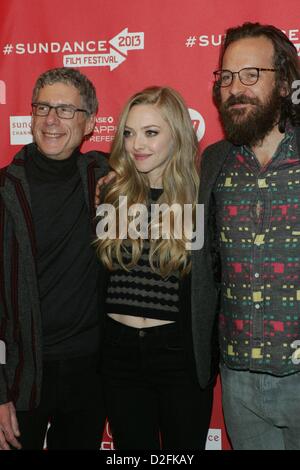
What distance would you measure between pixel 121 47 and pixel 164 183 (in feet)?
3.38

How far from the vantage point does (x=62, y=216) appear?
2.34 meters

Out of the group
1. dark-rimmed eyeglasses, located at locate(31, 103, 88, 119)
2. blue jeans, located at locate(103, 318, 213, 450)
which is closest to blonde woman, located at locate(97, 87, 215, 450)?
blue jeans, located at locate(103, 318, 213, 450)

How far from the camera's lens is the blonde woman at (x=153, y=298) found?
2.20m

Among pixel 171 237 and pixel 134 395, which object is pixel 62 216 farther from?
pixel 134 395

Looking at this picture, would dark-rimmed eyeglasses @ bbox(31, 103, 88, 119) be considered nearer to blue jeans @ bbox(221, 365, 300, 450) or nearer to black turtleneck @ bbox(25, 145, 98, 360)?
black turtleneck @ bbox(25, 145, 98, 360)

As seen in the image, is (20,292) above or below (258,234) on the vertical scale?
below

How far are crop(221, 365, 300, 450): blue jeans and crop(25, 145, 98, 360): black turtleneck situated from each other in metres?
0.63

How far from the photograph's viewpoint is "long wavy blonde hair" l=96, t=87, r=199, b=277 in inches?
88.5

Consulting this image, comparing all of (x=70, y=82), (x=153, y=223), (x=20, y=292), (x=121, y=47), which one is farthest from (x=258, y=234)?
(x=121, y=47)

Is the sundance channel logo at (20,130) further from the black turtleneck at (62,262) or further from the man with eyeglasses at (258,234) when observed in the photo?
the man with eyeglasses at (258,234)

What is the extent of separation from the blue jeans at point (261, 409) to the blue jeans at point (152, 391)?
0.37ft

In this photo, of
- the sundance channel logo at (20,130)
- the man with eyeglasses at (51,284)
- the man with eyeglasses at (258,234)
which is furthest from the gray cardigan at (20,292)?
the sundance channel logo at (20,130)

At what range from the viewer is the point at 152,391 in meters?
2.23

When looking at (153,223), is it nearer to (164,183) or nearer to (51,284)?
(164,183)
